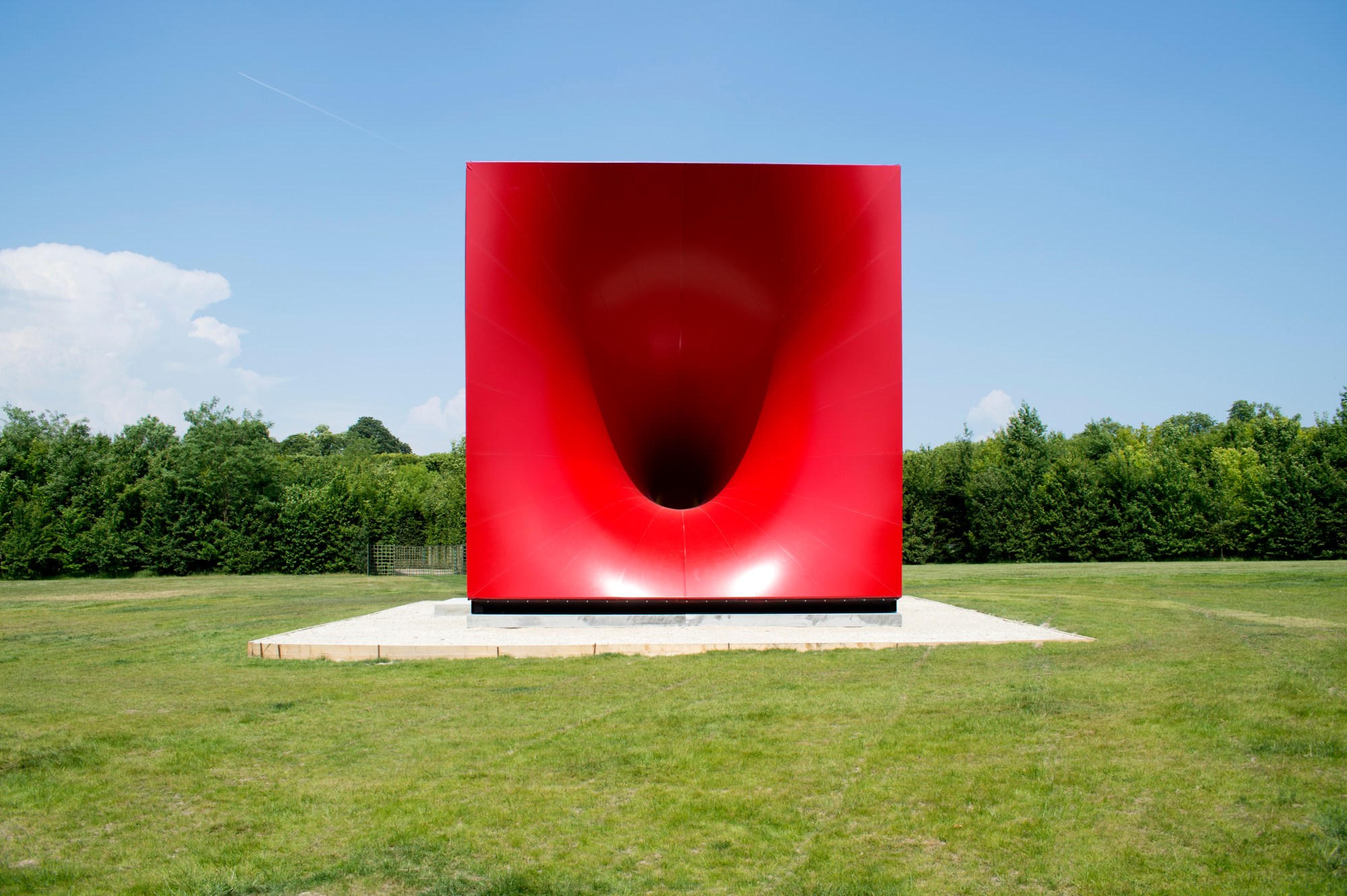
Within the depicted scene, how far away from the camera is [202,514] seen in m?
25.0

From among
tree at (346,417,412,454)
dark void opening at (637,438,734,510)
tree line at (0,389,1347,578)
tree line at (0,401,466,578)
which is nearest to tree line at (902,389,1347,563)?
tree line at (0,389,1347,578)

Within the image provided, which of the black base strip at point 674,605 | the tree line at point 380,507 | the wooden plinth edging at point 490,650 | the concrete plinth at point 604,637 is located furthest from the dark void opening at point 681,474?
the tree line at point 380,507

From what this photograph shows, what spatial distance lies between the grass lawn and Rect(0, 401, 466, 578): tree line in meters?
17.2

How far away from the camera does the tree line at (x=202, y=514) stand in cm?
2475

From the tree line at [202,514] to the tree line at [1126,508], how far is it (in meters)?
14.8

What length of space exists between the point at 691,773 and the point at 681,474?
7101mm

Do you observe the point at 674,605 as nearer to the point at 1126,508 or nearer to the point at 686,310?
the point at 686,310

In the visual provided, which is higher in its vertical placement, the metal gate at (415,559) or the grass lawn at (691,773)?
the grass lawn at (691,773)

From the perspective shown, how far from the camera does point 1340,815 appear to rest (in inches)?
137

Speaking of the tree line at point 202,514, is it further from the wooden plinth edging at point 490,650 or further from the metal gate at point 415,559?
the wooden plinth edging at point 490,650

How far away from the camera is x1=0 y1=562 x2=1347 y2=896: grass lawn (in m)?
3.07

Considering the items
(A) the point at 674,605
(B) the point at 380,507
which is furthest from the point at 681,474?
(B) the point at 380,507

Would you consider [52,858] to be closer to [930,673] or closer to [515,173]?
[930,673]

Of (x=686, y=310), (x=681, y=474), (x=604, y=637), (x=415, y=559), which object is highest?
(x=686, y=310)
